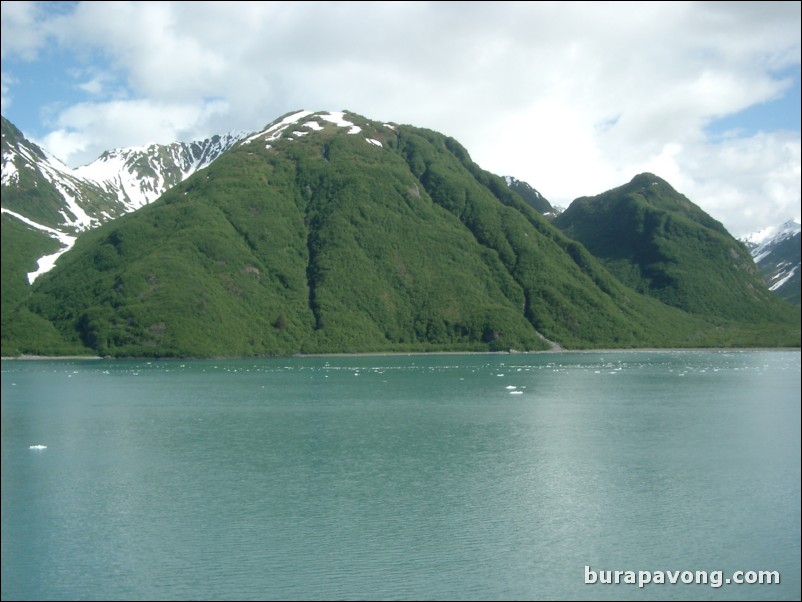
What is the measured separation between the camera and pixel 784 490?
126ft

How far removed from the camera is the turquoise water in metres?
28.3

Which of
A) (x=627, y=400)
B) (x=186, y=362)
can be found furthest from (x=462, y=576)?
(x=186, y=362)

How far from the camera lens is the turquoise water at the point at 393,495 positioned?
28.3 meters

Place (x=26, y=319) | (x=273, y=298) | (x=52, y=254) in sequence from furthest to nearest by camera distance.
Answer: (x=273, y=298)
(x=52, y=254)
(x=26, y=319)

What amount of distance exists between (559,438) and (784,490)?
66.5 feet

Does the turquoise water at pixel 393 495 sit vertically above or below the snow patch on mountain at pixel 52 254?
below

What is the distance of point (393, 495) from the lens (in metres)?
39.8

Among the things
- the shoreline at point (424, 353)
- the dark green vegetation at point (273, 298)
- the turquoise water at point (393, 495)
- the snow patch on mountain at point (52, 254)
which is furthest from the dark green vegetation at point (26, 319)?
the turquoise water at point (393, 495)

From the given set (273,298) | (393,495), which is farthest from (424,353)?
(393,495)

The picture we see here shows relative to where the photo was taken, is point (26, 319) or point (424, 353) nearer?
point (26, 319)

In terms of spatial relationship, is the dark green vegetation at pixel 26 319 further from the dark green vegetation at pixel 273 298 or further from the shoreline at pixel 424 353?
the dark green vegetation at pixel 273 298

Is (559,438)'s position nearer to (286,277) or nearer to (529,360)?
(529,360)

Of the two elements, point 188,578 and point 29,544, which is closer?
point 188,578

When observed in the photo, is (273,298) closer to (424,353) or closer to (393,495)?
(424,353)
